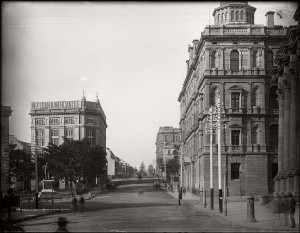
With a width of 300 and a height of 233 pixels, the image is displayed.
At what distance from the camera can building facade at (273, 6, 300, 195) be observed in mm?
34350

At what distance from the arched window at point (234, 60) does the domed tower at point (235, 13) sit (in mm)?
6500

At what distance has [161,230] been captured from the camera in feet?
67.3

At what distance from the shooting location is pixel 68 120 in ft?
407

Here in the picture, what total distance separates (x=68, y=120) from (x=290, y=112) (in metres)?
91.3

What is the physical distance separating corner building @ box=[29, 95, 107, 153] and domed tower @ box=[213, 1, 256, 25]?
5274 centimetres

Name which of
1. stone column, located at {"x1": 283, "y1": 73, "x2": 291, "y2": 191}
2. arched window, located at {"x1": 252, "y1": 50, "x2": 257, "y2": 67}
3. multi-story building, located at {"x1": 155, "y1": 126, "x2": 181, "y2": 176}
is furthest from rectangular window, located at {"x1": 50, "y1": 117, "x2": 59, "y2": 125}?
stone column, located at {"x1": 283, "y1": 73, "x2": 291, "y2": 191}

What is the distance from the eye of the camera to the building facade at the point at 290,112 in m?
34.3

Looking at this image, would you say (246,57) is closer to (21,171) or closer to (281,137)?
(281,137)

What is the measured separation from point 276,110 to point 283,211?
39.1 m

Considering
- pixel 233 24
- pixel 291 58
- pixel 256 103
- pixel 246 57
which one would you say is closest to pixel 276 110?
pixel 256 103

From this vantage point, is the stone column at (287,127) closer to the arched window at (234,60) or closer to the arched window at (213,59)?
the arched window at (234,60)

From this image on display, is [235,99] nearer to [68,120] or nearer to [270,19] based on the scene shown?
[270,19]

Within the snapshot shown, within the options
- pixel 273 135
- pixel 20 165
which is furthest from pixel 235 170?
pixel 20 165

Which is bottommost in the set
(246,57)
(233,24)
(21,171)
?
(21,171)
